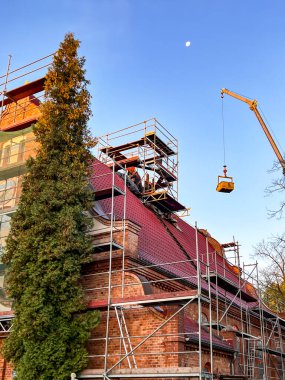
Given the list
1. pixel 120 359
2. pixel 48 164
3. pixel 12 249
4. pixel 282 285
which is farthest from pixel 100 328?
pixel 282 285

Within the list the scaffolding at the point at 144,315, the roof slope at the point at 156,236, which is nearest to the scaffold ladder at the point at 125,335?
the scaffolding at the point at 144,315

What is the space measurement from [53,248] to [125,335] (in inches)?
117

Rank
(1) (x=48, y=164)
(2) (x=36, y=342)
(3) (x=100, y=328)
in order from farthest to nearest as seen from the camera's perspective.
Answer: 1. (1) (x=48, y=164)
2. (3) (x=100, y=328)
3. (2) (x=36, y=342)

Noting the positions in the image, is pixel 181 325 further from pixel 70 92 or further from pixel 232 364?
pixel 70 92

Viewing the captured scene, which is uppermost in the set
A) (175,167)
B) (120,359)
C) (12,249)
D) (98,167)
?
(175,167)

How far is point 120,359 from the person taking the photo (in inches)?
492

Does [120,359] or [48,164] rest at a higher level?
[48,164]

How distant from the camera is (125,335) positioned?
12977 millimetres

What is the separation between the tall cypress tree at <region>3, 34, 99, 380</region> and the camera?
1216 centimetres

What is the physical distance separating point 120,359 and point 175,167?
14.7 m

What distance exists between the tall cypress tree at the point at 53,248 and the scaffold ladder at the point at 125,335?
28.7 inches

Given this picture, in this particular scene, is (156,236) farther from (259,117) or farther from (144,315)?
(259,117)

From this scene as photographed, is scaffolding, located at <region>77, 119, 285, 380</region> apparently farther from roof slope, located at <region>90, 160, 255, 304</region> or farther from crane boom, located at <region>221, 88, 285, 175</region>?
crane boom, located at <region>221, 88, 285, 175</region>

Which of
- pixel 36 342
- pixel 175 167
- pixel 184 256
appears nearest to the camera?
pixel 36 342
